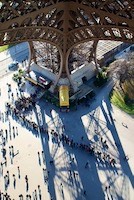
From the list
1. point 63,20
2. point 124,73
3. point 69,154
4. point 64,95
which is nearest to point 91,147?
point 69,154

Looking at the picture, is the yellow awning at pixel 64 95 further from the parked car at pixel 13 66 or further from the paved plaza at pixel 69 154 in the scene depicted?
the parked car at pixel 13 66

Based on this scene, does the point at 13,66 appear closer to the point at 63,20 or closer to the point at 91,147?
the point at 63,20

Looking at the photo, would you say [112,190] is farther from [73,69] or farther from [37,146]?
[73,69]

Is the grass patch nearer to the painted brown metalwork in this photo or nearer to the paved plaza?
the paved plaza

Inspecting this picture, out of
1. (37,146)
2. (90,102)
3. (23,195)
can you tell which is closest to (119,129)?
(90,102)

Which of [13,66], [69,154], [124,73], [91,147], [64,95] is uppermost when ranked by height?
[13,66]

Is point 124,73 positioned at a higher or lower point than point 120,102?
higher
